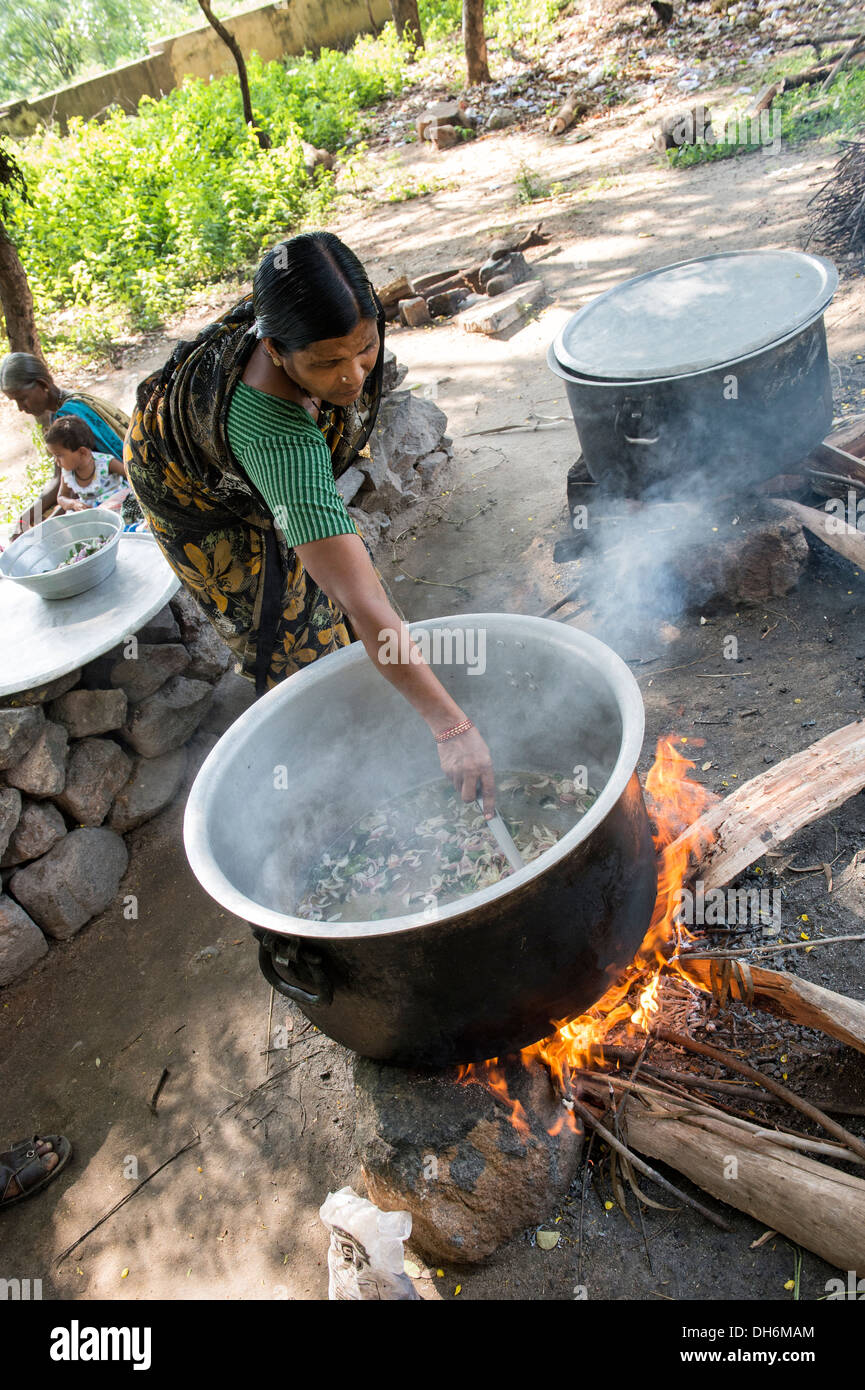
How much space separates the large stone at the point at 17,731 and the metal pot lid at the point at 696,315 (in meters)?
2.89

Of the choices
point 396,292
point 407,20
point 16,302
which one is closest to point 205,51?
point 407,20

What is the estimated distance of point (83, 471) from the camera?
15.6 feet

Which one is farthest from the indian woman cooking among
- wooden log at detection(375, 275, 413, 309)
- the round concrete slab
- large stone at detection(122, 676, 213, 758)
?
wooden log at detection(375, 275, 413, 309)

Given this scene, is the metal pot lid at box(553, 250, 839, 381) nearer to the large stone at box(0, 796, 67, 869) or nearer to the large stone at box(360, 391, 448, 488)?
the large stone at box(360, 391, 448, 488)

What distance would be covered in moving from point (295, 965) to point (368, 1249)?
2.43ft

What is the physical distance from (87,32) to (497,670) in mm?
34050

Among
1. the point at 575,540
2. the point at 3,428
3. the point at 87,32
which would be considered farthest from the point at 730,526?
the point at 87,32

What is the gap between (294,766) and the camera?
2631 mm

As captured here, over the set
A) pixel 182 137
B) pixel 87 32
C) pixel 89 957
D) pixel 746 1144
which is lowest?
pixel 89 957

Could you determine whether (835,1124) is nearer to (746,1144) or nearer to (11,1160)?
(746,1144)

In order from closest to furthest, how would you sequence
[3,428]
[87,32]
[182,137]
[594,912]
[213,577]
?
[594,912] → [213,577] → [3,428] → [182,137] → [87,32]

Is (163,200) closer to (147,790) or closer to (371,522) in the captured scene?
(371,522)

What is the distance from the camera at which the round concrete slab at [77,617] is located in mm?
3533

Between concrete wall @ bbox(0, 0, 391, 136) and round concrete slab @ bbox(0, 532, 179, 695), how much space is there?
18.2 metres
